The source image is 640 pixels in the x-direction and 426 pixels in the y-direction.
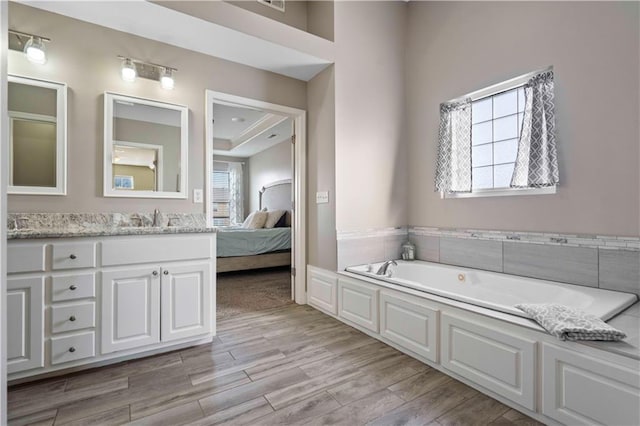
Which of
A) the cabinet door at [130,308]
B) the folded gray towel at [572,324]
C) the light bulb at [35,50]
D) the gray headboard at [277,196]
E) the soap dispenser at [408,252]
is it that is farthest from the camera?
the gray headboard at [277,196]

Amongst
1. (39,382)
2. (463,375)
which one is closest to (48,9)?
(39,382)

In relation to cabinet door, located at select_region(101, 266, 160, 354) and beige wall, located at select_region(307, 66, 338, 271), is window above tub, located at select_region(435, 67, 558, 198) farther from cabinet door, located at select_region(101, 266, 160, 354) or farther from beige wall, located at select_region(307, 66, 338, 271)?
cabinet door, located at select_region(101, 266, 160, 354)

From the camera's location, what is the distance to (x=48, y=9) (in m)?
2.17

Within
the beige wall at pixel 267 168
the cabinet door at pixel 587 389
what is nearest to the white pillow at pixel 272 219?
the beige wall at pixel 267 168

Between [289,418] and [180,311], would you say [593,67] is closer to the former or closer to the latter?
[289,418]

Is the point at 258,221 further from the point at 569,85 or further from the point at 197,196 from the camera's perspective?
the point at 569,85

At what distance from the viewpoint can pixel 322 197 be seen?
309 centimetres

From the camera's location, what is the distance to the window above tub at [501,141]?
229 cm

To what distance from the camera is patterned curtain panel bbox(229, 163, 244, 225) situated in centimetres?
781

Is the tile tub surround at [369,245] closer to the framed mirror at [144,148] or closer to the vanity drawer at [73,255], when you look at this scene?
the framed mirror at [144,148]

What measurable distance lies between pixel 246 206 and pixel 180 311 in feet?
19.5

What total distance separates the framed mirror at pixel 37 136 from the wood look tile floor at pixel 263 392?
4.23ft

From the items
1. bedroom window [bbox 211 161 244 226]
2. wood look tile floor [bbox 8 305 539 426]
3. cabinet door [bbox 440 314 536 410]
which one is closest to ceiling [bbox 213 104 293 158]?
bedroom window [bbox 211 161 244 226]

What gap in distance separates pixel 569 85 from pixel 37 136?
12.4 ft
